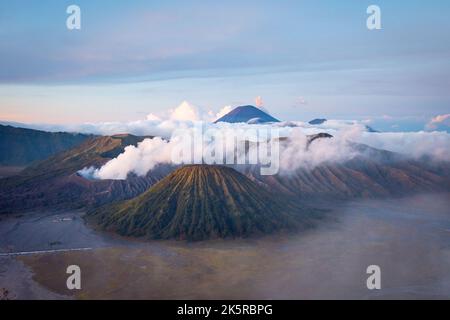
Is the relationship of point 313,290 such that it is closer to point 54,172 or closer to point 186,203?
point 186,203

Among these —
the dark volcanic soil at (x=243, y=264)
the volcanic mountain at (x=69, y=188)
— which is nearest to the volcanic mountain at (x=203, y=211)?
the dark volcanic soil at (x=243, y=264)

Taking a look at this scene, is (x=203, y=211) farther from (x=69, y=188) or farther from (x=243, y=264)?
(x=69, y=188)

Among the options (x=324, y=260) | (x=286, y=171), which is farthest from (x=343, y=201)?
(x=324, y=260)

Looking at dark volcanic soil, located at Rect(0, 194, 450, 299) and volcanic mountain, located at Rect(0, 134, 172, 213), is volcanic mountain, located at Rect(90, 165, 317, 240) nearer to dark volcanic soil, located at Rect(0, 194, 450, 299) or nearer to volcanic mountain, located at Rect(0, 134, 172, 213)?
dark volcanic soil, located at Rect(0, 194, 450, 299)

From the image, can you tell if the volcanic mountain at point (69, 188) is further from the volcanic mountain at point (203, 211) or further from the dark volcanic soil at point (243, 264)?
the dark volcanic soil at point (243, 264)

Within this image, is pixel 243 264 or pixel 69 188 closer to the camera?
pixel 243 264

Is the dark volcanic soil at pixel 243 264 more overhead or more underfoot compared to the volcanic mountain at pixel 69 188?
more underfoot

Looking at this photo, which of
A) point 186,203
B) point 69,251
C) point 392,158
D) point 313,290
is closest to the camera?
point 313,290

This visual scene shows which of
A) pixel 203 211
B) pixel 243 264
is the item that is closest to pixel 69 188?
pixel 203 211
